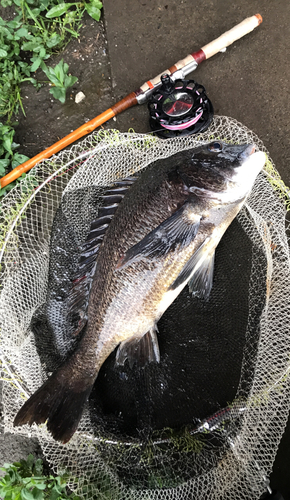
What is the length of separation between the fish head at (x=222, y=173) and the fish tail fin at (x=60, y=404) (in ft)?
4.18

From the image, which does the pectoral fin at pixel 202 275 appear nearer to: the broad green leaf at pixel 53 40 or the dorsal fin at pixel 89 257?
the dorsal fin at pixel 89 257

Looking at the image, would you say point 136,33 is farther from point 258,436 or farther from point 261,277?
point 258,436

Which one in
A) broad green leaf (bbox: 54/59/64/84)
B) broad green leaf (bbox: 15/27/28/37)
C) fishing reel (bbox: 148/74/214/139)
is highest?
broad green leaf (bbox: 15/27/28/37)

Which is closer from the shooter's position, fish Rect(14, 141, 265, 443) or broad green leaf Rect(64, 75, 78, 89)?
fish Rect(14, 141, 265, 443)

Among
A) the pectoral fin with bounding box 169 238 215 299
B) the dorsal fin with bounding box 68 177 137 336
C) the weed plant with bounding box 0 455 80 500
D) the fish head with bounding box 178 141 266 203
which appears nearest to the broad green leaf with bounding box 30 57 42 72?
the dorsal fin with bounding box 68 177 137 336

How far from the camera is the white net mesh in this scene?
87.0 inches

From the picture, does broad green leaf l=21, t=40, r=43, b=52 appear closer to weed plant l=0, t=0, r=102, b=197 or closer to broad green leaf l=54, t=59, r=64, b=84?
weed plant l=0, t=0, r=102, b=197

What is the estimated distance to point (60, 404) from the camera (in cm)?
199

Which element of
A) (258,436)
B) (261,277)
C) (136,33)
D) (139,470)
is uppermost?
(136,33)

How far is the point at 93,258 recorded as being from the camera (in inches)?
83.6

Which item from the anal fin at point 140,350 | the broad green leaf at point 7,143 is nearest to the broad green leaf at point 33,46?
the broad green leaf at point 7,143

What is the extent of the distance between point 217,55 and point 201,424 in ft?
9.17

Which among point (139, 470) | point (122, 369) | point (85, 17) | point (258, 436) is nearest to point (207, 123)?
point (85, 17)

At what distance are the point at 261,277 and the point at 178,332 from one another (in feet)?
2.20
